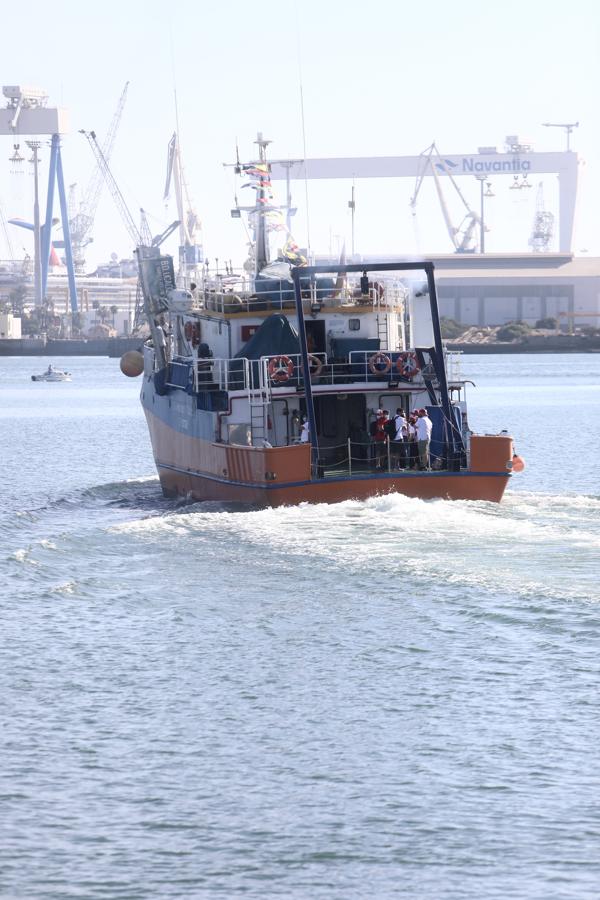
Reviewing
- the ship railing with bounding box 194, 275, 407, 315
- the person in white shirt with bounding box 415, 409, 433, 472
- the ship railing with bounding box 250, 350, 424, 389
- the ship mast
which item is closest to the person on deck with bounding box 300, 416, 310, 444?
the ship railing with bounding box 250, 350, 424, 389

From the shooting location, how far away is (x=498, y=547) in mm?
28641

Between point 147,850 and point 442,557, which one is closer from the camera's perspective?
point 147,850

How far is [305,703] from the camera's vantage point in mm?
19453

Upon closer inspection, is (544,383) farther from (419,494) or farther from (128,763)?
(128,763)

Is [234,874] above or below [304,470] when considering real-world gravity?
below

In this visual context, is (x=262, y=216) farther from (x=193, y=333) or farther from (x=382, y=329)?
(x=382, y=329)

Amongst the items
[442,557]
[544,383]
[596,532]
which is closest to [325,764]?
[442,557]

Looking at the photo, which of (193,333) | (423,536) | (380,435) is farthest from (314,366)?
(423,536)

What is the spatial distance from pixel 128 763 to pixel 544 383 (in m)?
114

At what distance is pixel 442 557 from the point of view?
91.6 feet

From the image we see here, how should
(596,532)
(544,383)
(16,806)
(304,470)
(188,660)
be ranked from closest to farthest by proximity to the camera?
(16,806) → (188,660) → (596,532) → (304,470) → (544,383)

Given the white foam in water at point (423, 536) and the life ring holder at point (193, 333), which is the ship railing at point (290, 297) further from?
the white foam in water at point (423, 536)

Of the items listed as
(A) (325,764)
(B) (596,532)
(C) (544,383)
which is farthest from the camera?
(C) (544,383)

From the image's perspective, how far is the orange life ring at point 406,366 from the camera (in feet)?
115
